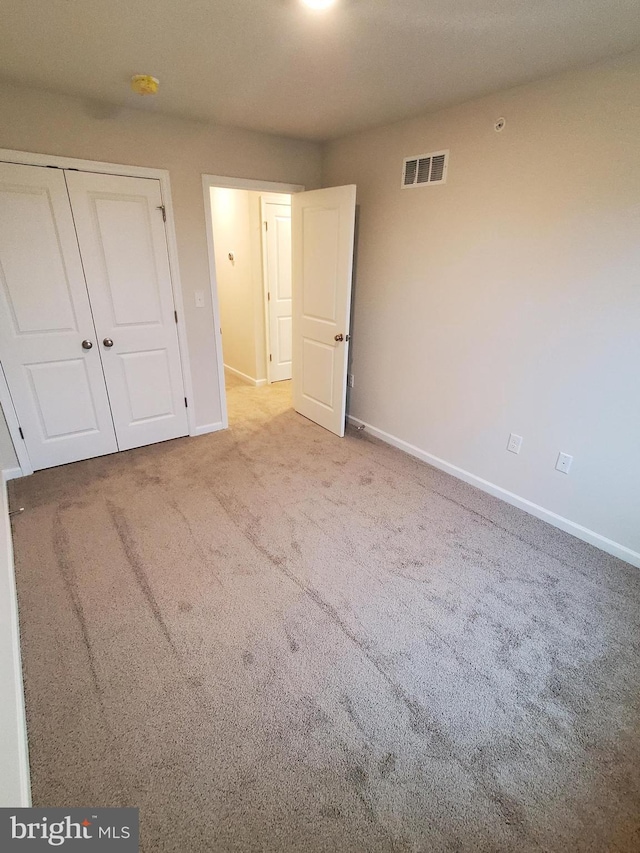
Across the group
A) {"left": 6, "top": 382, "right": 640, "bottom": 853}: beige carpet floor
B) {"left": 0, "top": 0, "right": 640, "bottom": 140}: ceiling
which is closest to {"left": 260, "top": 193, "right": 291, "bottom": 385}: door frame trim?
{"left": 0, "top": 0, "right": 640, "bottom": 140}: ceiling

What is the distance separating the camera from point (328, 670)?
5.14 feet

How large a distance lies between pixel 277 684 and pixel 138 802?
528mm

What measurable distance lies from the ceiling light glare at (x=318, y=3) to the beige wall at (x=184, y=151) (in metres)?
1.74

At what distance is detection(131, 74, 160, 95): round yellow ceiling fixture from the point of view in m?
2.03

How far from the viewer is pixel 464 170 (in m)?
2.47

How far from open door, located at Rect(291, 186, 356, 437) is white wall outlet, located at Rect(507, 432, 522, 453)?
55.4 inches

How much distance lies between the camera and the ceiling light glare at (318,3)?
1.42 meters

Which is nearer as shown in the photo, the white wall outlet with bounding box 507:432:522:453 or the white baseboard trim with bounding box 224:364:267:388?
the white wall outlet with bounding box 507:432:522:453

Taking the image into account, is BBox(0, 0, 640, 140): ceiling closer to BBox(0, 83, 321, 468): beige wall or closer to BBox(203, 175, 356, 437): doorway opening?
BBox(0, 83, 321, 468): beige wall

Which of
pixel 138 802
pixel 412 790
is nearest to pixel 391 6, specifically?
pixel 412 790

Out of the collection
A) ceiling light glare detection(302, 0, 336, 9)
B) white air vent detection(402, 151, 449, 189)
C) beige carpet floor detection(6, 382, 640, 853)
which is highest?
ceiling light glare detection(302, 0, 336, 9)

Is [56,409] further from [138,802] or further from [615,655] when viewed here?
[615,655]
